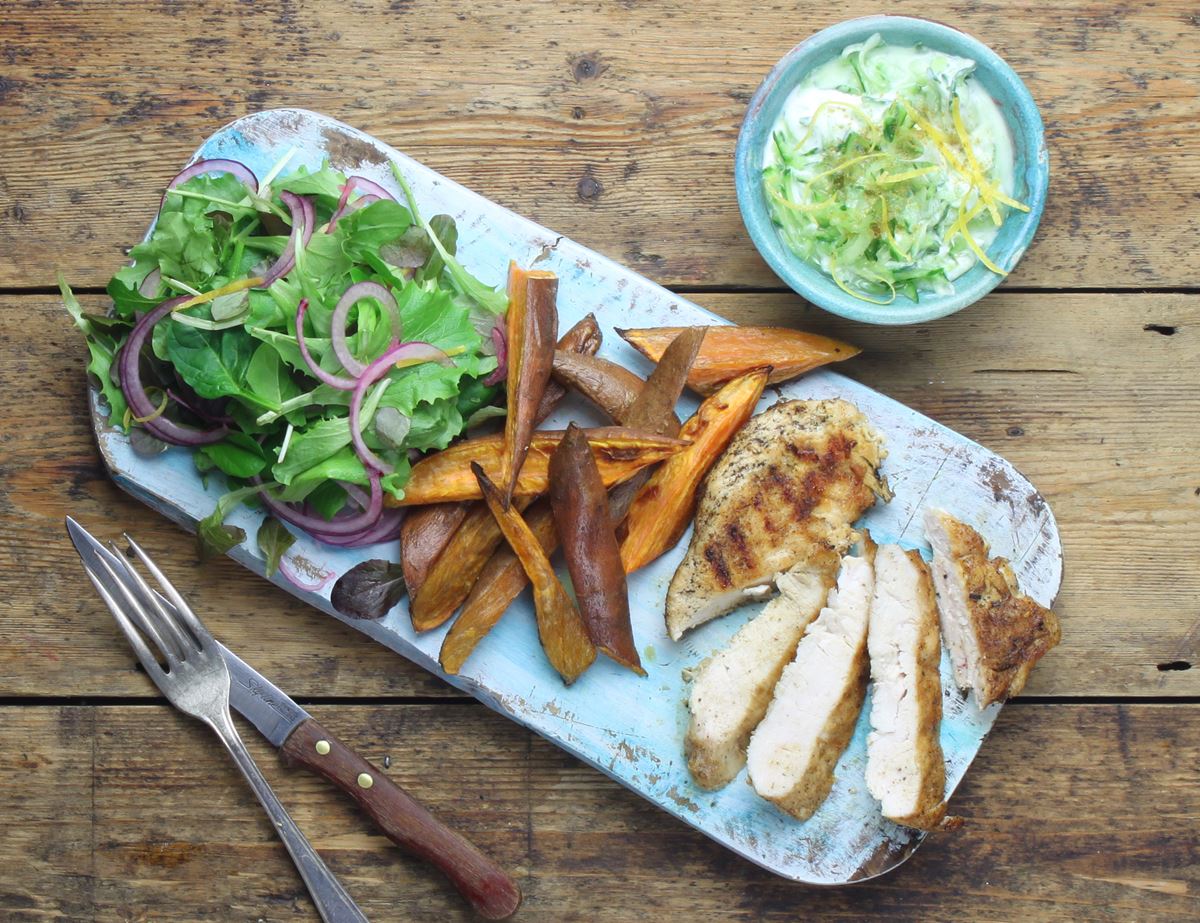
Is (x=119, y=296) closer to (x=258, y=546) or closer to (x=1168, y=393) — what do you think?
(x=258, y=546)

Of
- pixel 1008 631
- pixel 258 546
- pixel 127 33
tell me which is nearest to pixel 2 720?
pixel 258 546

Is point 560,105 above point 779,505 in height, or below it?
above

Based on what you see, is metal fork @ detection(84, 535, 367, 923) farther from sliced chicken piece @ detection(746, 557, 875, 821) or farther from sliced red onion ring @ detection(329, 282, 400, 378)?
sliced chicken piece @ detection(746, 557, 875, 821)

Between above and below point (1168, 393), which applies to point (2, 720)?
below

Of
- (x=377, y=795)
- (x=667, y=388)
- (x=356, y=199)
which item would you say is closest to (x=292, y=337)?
(x=356, y=199)

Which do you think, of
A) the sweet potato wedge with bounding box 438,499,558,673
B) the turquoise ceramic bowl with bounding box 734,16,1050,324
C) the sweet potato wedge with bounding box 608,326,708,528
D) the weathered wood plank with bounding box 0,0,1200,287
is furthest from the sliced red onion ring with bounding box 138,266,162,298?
the turquoise ceramic bowl with bounding box 734,16,1050,324

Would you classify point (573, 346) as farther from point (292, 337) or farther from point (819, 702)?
point (819, 702)
